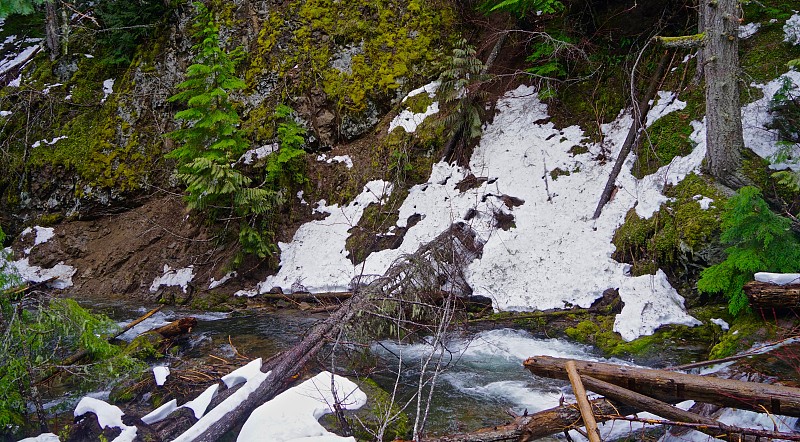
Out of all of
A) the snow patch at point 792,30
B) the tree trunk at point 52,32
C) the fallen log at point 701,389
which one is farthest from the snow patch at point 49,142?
the snow patch at point 792,30

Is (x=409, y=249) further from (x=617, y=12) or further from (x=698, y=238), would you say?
(x=617, y=12)

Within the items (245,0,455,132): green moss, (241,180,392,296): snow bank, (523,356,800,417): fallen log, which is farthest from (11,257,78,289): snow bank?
(523,356,800,417): fallen log

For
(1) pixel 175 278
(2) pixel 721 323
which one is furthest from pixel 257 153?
(2) pixel 721 323

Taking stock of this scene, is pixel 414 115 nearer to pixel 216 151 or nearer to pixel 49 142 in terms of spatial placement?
pixel 216 151

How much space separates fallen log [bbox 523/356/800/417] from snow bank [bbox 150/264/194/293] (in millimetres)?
9314

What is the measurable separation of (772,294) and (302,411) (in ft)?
16.7

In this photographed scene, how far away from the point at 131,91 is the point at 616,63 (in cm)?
1322

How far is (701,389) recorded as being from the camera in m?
3.60

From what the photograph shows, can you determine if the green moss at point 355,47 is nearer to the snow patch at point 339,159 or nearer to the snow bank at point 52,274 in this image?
the snow patch at point 339,159

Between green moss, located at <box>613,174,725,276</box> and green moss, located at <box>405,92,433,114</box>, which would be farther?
green moss, located at <box>405,92,433,114</box>

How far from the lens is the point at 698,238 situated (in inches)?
258

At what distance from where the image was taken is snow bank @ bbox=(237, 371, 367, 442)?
14.5ft

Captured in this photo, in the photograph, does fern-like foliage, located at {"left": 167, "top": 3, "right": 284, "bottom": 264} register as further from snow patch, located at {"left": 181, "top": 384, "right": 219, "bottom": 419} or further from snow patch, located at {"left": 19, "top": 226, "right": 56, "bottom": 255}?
snow patch, located at {"left": 19, "top": 226, "right": 56, "bottom": 255}

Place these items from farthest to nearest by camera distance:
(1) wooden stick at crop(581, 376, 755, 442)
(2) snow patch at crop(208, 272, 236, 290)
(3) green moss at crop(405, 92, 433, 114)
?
(3) green moss at crop(405, 92, 433, 114)
(2) snow patch at crop(208, 272, 236, 290)
(1) wooden stick at crop(581, 376, 755, 442)
